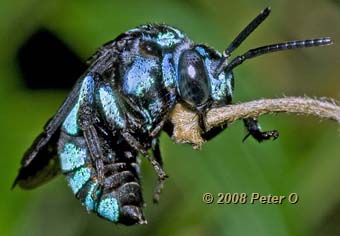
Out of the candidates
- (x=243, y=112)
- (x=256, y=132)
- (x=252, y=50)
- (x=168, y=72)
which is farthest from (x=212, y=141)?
(x=243, y=112)

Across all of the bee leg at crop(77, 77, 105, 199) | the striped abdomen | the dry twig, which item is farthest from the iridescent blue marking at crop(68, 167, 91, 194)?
the dry twig

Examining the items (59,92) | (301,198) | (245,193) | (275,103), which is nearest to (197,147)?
(275,103)

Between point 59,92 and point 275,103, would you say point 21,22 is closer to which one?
point 59,92

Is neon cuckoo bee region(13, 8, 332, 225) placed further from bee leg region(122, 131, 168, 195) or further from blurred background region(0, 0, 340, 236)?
blurred background region(0, 0, 340, 236)

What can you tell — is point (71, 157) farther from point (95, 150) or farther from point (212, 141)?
point (212, 141)

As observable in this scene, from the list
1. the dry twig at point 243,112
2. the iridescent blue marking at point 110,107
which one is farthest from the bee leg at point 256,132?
the iridescent blue marking at point 110,107

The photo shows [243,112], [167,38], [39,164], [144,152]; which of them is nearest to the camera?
[243,112]
